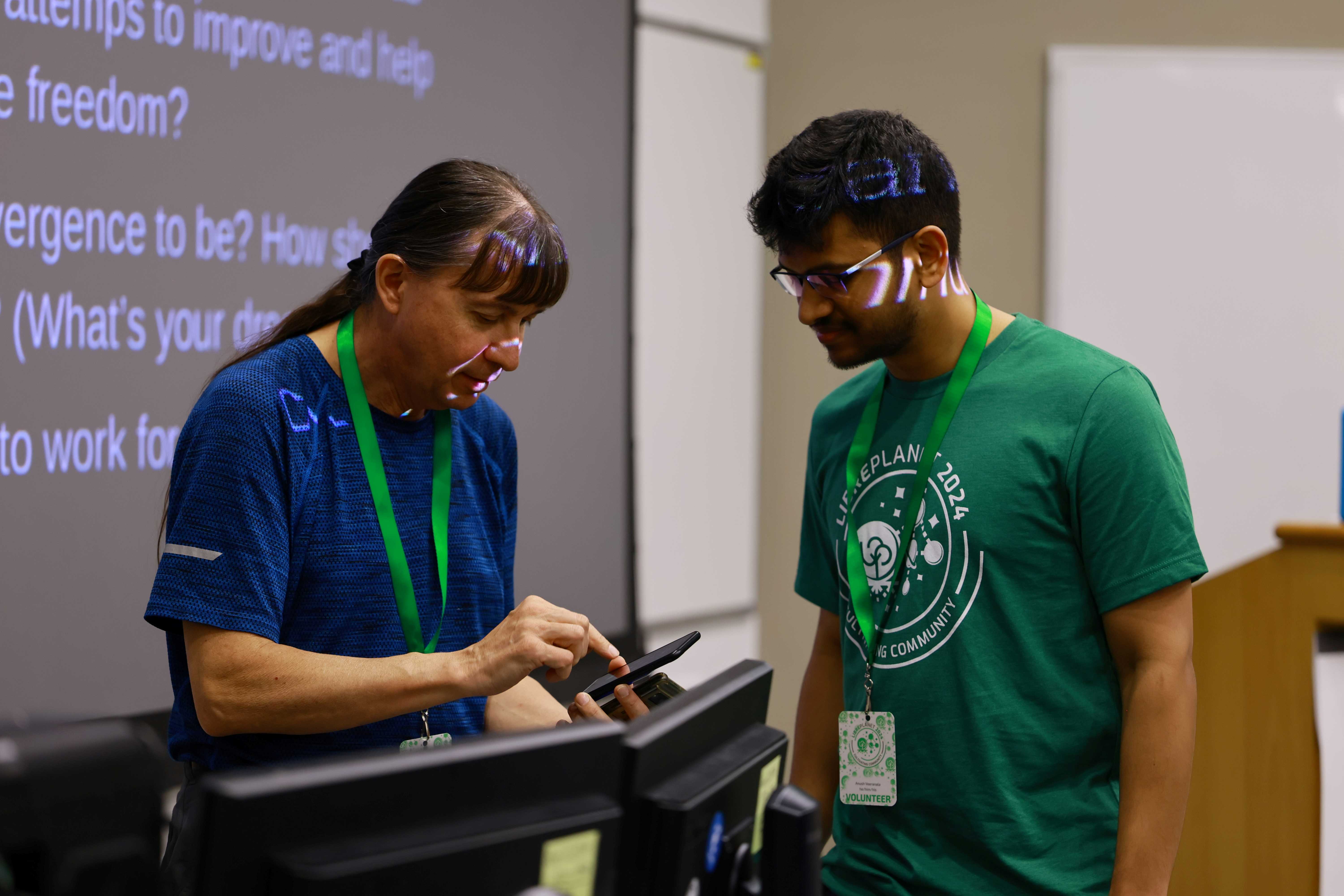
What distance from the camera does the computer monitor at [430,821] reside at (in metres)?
0.64

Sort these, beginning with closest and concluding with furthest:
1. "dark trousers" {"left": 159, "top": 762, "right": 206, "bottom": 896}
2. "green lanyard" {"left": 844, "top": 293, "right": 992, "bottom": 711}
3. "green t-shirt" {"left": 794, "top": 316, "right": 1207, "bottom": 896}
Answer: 1. "dark trousers" {"left": 159, "top": 762, "right": 206, "bottom": 896}
2. "green t-shirt" {"left": 794, "top": 316, "right": 1207, "bottom": 896}
3. "green lanyard" {"left": 844, "top": 293, "right": 992, "bottom": 711}

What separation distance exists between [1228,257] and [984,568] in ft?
8.18

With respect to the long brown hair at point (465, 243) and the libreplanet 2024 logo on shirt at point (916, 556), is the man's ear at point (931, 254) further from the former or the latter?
the long brown hair at point (465, 243)

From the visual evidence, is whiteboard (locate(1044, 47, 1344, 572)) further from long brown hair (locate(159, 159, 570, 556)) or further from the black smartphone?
the black smartphone

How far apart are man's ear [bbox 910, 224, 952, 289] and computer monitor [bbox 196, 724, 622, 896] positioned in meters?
0.80

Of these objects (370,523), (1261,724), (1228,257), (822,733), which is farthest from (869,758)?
(1228,257)

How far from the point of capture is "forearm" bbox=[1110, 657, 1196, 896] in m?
1.19

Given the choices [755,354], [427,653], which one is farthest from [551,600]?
[427,653]

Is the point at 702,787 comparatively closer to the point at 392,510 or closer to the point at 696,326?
the point at 392,510

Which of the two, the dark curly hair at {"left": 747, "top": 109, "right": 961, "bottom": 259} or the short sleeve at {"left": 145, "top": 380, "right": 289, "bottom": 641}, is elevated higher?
the dark curly hair at {"left": 747, "top": 109, "right": 961, "bottom": 259}

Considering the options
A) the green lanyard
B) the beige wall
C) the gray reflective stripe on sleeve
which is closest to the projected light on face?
the green lanyard

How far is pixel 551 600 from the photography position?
9.07 ft

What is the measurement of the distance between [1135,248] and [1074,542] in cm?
236

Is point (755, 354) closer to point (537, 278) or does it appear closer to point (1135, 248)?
point (1135, 248)
